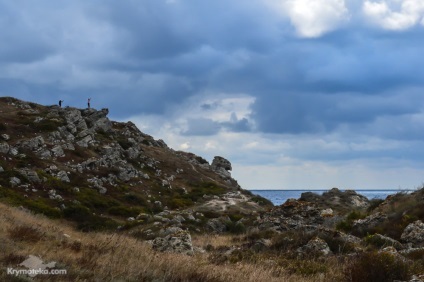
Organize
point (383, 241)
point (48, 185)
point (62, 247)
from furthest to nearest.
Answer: point (48, 185)
point (383, 241)
point (62, 247)

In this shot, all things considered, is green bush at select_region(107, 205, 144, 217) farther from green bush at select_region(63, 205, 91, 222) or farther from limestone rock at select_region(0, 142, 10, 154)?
limestone rock at select_region(0, 142, 10, 154)

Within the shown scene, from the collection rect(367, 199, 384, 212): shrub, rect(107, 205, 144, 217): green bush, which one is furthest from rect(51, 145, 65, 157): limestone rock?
rect(367, 199, 384, 212): shrub

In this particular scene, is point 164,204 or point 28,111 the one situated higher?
point 28,111

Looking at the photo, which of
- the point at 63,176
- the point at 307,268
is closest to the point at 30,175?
the point at 63,176

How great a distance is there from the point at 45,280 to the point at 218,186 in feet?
249

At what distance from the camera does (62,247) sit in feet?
32.5

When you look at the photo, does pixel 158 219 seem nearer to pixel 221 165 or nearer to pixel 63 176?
pixel 63 176

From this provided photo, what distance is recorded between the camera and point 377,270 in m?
8.80

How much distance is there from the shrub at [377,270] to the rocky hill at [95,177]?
25808 millimetres

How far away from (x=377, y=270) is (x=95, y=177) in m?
55.1

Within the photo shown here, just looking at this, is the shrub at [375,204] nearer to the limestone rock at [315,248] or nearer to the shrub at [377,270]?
the limestone rock at [315,248]

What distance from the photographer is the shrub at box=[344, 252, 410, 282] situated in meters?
8.74

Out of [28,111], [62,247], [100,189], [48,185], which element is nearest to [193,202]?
[100,189]

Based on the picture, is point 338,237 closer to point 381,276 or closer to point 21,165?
point 381,276
